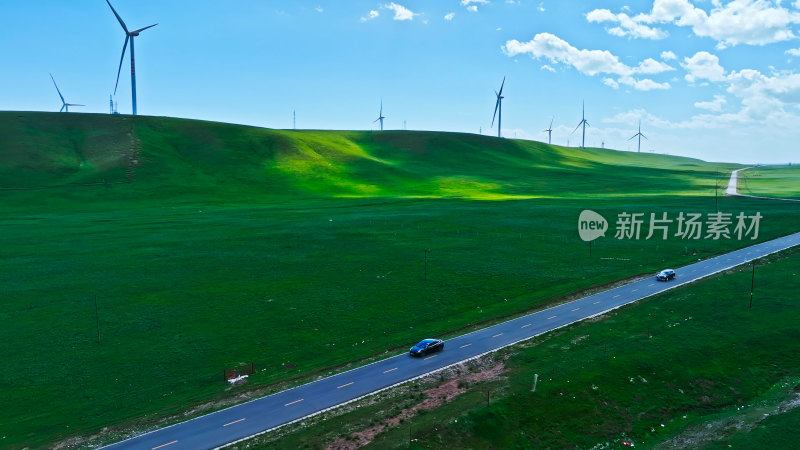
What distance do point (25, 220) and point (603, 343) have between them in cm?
14857

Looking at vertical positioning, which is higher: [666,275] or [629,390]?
[666,275]

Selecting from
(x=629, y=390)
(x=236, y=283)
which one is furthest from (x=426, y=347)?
(x=236, y=283)

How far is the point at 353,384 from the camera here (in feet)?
152

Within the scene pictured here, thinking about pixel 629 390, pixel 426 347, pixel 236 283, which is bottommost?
pixel 629 390

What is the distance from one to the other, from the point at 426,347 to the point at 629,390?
794 inches

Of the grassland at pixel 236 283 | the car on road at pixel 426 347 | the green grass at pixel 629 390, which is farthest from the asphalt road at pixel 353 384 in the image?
the grassland at pixel 236 283

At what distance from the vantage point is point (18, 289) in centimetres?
7512

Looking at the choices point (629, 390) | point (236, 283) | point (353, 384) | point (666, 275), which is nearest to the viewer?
point (629, 390)

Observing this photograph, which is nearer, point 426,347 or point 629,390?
point 629,390

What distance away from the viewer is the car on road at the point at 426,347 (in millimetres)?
52375

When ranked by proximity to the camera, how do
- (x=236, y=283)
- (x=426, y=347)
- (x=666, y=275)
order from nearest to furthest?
1. (x=426, y=347)
2. (x=236, y=283)
3. (x=666, y=275)

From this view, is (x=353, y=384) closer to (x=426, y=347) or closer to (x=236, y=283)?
(x=426, y=347)

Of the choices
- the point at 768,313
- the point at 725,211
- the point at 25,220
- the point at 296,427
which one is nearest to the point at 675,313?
the point at 768,313

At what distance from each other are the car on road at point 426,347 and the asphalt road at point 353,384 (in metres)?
0.68
